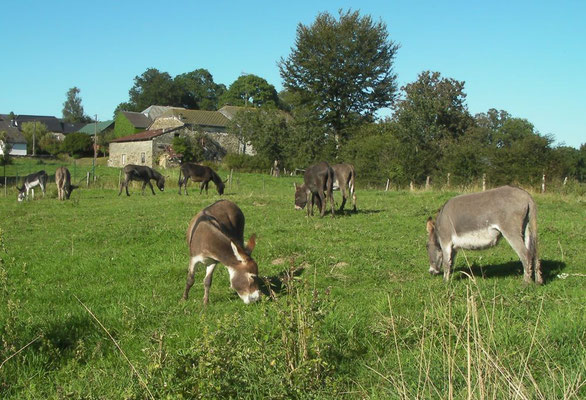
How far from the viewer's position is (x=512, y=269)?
9547 millimetres

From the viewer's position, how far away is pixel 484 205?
28.6ft

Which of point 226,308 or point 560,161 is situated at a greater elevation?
point 560,161

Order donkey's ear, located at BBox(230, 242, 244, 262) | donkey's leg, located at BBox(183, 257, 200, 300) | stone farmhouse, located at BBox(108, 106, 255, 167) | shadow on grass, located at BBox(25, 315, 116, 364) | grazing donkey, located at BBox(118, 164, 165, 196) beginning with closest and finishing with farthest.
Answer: shadow on grass, located at BBox(25, 315, 116, 364), donkey's ear, located at BBox(230, 242, 244, 262), donkey's leg, located at BBox(183, 257, 200, 300), grazing donkey, located at BBox(118, 164, 165, 196), stone farmhouse, located at BBox(108, 106, 255, 167)

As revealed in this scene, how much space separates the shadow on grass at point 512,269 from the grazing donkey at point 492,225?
0.43 metres

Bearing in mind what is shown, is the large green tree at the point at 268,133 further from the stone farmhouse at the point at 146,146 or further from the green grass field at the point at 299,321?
the green grass field at the point at 299,321

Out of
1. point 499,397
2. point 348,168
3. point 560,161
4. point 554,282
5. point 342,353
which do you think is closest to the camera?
point 499,397

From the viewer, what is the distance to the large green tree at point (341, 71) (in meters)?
56.5

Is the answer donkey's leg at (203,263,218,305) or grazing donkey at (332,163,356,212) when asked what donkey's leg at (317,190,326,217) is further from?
donkey's leg at (203,263,218,305)

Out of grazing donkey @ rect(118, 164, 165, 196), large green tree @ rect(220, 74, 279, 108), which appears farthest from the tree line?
large green tree @ rect(220, 74, 279, 108)

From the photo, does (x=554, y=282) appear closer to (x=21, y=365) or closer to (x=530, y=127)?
(x=21, y=365)

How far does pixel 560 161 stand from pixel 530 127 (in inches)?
2758

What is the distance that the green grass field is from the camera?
14.3 ft

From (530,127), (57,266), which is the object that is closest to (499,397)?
(57,266)

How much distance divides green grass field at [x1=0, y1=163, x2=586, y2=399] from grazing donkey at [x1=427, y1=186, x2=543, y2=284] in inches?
17.7
